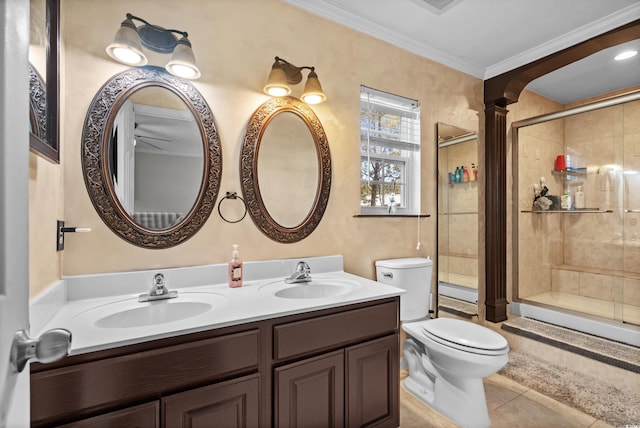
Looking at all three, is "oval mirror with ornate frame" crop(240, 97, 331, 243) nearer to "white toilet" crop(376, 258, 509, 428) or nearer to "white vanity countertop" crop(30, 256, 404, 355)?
"white vanity countertop" crop(30, 256, 404, 355)

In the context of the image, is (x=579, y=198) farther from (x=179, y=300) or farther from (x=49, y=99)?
(x=49, y=99)

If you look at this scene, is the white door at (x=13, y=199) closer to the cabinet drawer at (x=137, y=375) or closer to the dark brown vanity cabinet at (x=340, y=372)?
the cabinet drawer at (x=137, y=375)

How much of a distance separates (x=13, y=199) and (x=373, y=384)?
151 centimetres

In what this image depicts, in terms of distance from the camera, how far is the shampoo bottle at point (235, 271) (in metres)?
1.58

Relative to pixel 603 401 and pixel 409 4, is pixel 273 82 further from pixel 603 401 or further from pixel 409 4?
pixel 603 401

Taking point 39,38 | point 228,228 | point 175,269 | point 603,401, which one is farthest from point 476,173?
point 39,38

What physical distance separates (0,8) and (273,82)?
1.33m

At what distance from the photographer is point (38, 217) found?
1.06m

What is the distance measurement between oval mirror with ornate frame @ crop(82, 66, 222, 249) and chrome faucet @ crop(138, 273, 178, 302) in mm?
177

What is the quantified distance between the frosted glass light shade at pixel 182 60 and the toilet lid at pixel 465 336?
1901 mm

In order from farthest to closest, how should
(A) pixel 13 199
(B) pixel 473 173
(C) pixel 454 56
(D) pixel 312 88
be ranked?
(B) pixel 473 173 < (C) pixel 454 56 < (D) pixel 312 88 < (A) pixel 13 199

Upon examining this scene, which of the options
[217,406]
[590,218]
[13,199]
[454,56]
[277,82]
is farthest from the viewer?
[590,218]

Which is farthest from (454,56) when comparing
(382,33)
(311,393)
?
(311,393)

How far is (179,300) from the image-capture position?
1.38 m
